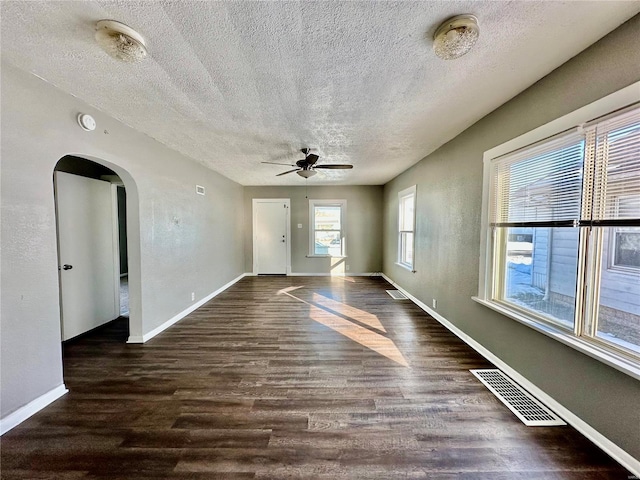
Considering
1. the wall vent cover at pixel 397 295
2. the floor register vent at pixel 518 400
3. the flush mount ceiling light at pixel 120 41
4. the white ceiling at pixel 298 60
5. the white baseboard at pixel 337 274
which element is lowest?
the floor register vent at pixel 518 400

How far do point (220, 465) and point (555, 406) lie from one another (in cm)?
230

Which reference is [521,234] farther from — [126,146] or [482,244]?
[126,146]

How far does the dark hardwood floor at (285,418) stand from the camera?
136cm

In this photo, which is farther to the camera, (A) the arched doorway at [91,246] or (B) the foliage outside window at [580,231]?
(A) the arched doorway at [91,246]

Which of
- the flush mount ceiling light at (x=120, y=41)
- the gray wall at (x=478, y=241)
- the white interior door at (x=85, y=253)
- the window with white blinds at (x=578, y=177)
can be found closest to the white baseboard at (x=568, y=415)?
the gray wall at (x=478, y=241)

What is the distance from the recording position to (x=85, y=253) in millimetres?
3002

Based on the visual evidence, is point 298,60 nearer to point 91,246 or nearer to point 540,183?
point 540,183

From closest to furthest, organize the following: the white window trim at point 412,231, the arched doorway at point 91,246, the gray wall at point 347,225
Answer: the arched doorway at point 91,246
the white window trim at point 412,231
the gray wall at point 347,225

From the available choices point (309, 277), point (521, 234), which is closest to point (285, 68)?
point (521, 234)

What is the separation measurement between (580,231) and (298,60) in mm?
2210

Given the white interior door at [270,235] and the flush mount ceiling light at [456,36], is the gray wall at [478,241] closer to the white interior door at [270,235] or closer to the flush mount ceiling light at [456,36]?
the flush mount ceiling light at [456,36]

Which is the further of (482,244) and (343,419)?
(482,244)

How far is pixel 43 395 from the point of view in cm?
181

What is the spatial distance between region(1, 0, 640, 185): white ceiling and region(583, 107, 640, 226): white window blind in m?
0.55
